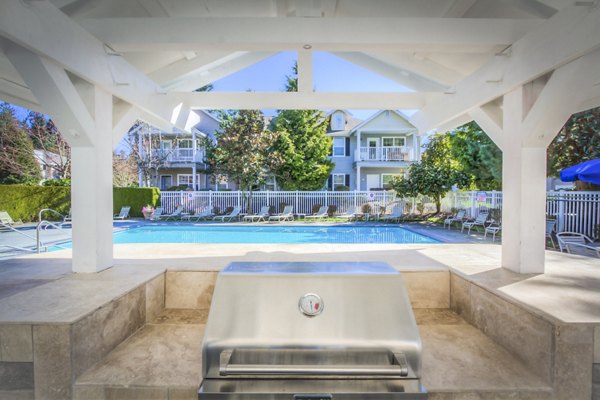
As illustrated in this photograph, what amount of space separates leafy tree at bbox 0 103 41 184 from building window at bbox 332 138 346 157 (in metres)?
18.9

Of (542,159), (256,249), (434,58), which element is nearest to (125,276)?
(256,249)

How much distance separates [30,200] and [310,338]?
57.7ft

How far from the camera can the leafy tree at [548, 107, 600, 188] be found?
32.5 feet

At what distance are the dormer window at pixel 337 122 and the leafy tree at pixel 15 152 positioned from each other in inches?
748

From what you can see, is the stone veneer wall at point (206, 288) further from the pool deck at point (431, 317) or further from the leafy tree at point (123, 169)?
the leafy tree at point (123, 169)

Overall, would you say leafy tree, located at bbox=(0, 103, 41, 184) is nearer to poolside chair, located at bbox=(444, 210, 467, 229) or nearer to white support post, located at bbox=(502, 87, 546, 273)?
poolside chair, located at bbox=(444, 210, 467, 229)

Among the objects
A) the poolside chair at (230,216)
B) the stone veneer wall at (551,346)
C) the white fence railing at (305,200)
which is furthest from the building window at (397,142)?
the stone veneer wall at (551,346)

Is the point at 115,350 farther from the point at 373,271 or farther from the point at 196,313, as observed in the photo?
the point at 373,271

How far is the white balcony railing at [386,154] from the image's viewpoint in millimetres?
20453

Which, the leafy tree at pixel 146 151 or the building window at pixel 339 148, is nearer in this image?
the leafy tree at pixel 146 151

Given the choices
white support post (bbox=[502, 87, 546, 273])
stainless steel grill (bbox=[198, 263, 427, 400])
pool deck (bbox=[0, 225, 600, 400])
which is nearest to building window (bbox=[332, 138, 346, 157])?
pool deck (bbox=[0, 225, 600, 400])

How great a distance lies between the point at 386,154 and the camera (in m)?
20.6

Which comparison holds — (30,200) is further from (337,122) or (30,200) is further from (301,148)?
(337,122)

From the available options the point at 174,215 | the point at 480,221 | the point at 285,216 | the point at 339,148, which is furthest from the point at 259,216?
the point at 339,148
